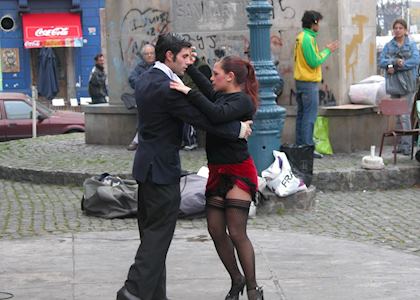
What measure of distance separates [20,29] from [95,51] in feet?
9.01

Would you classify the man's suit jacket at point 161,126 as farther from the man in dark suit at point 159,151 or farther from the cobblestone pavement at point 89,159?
the cobblestone pavement at point 89,159

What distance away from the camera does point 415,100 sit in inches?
487

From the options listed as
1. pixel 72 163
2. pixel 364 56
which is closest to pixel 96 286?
pixel 72 163

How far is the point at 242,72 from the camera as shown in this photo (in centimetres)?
627

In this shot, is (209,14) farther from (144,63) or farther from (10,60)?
(10,60)

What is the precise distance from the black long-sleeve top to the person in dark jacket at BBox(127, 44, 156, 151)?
667cm

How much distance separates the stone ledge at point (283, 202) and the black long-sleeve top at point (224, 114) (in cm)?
334

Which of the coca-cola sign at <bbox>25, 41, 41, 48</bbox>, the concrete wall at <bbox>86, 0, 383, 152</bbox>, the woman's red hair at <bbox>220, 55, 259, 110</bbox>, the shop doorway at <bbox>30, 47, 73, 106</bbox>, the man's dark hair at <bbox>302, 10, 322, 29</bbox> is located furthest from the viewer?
the shop doorway at <bbox>30, 47, 73, 106</bbox>

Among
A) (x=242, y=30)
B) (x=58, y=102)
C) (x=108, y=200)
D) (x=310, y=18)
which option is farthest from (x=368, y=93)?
(x=58, y=102)

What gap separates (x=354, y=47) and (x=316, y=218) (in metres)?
4.35

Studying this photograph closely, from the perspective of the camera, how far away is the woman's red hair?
6250 mm

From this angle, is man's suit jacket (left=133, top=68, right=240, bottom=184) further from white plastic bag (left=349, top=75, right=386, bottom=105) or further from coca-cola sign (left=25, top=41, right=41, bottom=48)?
coca-cola sign (left=25, top=41, right=41, bottom=48)

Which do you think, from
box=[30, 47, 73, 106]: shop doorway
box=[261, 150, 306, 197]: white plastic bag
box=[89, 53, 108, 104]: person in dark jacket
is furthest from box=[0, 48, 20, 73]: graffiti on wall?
box=[261, 150, 306, 197]: white plastic bag

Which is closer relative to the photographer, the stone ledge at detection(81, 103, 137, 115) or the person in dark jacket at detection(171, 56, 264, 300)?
the person in dark jacket at detection(171, 56, 264, 300)
